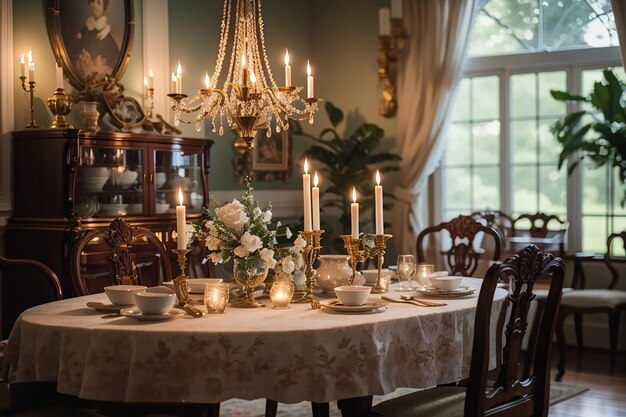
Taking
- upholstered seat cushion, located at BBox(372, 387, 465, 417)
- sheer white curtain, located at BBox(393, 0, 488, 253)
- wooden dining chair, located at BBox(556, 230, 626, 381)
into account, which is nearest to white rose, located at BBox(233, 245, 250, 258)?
upholstered seat cushion, located at BBox(372, 387, 465, 417)

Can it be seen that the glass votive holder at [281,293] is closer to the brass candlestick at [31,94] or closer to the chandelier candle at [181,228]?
the chandelier candle at [181,228]

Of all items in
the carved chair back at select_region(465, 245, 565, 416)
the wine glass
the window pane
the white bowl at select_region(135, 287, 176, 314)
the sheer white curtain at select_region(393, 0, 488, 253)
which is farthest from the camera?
the sheer white curtain at select_region(393, 0, 488, 253)

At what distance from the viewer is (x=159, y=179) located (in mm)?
5477

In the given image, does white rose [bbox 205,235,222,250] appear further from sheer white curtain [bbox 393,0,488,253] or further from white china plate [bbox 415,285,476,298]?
sheer white curtain [bbox 393,0,488,253]

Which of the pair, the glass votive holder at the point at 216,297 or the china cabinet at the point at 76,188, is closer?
the glass votive holder at the point at 216,297

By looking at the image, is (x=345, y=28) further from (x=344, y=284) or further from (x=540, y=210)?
(x=344, y=284)

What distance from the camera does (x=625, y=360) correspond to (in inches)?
231

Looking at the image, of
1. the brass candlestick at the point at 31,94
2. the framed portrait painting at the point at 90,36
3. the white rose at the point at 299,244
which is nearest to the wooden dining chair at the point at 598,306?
the white rose at the point at 299,244

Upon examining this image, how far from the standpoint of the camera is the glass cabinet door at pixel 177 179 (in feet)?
18.0

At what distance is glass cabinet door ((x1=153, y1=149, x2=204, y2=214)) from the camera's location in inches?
216

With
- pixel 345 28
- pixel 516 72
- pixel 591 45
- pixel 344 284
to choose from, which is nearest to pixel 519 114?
pixel 516 72

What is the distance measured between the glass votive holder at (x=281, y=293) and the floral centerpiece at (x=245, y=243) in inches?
1.9

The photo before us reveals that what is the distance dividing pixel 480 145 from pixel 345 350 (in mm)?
4585

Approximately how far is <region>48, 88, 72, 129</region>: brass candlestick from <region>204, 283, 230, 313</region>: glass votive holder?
8.36 ft
